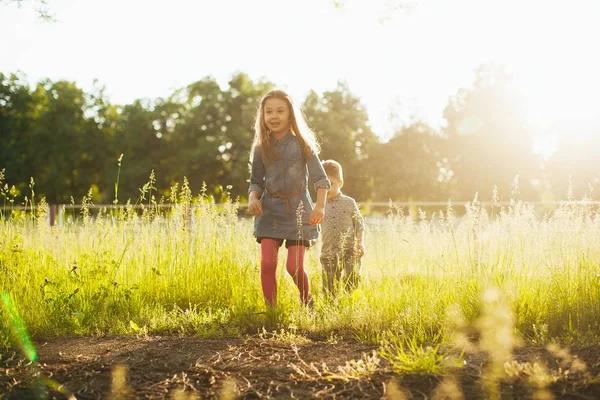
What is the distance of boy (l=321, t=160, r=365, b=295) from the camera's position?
521 cm

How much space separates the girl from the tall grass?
260 mm

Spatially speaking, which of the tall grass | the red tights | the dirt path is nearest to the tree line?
the tall grass

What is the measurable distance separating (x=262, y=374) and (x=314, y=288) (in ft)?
10.1

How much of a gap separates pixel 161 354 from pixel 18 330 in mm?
1278

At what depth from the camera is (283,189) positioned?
4402mm

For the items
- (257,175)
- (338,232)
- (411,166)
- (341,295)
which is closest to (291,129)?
(257,175)

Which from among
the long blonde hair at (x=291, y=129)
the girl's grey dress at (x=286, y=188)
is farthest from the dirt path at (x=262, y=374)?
the long blonde hair at (x=291, y=129)

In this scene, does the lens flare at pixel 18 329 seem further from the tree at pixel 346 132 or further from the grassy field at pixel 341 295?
the tree at pixel 346 132

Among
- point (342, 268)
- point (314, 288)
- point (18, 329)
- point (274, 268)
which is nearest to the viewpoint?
point (18, 329)

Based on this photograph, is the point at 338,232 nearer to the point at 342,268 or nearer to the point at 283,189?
the point at 342,268

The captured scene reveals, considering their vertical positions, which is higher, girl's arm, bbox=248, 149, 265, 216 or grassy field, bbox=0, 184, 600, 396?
girl's arm, bbox=248, 149, 265, 216

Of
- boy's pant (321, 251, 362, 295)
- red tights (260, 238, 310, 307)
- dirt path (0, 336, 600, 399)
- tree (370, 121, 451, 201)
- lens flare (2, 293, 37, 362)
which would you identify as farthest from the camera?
tree (370, 121, 451, 201)

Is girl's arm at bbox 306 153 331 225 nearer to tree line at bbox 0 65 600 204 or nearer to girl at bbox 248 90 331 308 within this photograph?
girl at bbox 248 90 331 308

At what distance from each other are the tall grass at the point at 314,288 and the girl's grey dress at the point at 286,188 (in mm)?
504
